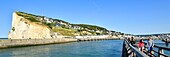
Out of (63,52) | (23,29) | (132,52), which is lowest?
(63,52)

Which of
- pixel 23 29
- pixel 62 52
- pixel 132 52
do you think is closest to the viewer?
pixel 132 52

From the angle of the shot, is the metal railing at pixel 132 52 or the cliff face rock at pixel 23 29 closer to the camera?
the metal railing at pixel 132 52

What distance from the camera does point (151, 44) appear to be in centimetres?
1930

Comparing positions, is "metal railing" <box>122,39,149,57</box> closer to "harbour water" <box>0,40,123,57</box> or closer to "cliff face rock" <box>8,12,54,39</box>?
"harbour water" <box>0,40,123,57</box>

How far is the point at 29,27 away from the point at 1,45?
189 feet

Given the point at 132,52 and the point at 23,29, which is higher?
the point at 23,29

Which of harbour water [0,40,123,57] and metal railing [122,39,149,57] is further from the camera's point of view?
harbour water [0,40,123,57]

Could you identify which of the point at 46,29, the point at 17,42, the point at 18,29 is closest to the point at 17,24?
the point at 18,29

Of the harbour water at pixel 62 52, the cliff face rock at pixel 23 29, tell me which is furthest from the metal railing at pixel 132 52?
the cliff face rock at pixel 23 29

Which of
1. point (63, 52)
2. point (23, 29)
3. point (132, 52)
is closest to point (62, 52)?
point (63, 52)

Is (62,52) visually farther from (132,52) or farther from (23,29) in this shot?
(23,29)

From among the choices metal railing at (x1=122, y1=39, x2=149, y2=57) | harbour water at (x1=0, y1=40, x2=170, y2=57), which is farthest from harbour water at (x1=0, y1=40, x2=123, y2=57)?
metal railing at (x1=122, y1=39, x2=149, y2=57)

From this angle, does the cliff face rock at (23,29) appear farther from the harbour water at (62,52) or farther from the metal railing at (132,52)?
the metal railing at (132,52)

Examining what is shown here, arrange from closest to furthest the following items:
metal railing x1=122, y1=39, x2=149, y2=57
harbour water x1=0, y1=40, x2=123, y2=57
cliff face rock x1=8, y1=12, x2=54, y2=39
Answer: metal railing x1=122, y1=39, x2=149, y2=57, harbour water x1=0, y1=40, x2=123, y2=57, cliff face rock x1=8, y1=12, x2=54, y2=39
